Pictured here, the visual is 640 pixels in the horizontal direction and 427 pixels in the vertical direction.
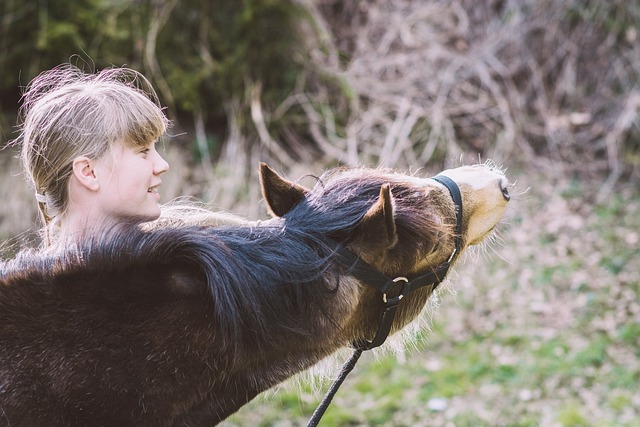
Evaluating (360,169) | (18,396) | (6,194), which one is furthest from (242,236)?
(6,194)

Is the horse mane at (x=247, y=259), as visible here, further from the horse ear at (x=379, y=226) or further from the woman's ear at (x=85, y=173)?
the woman's ear at (x=85, y=173)

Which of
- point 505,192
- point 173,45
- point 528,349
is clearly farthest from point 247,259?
point 173,45

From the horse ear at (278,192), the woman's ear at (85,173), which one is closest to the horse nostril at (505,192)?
the horse ear at (278,192)

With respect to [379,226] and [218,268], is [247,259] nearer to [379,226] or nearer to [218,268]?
[218,268]

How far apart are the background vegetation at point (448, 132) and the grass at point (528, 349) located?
0.02 m

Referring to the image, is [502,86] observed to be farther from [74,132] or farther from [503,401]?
[74,132]

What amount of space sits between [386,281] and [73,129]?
958mm

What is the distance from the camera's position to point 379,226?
1691 mm

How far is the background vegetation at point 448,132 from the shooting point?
16.9 feet

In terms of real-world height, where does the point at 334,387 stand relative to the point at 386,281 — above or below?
below

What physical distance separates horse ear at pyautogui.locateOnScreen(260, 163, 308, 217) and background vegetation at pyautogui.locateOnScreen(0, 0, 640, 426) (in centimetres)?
316

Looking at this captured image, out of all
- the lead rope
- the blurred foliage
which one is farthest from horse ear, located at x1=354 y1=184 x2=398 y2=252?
the blurred foliage

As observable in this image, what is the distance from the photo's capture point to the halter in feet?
5.74

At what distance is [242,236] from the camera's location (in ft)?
5.59
